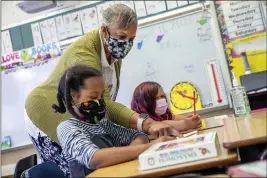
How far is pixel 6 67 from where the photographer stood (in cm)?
330

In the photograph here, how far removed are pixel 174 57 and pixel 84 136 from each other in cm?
192

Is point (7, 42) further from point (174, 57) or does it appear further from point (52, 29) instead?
point (174, 57)

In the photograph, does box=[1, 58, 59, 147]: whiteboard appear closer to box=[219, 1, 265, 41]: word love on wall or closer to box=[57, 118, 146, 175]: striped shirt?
box=[219, 1, 265, 41]: word love on wall

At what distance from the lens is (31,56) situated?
3.25m

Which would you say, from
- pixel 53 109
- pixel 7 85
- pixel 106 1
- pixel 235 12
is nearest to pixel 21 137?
pixel 7 85

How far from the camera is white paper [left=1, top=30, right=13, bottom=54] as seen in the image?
332 centimetres

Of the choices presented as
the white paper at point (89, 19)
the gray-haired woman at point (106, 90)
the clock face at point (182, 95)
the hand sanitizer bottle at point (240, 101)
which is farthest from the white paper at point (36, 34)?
the hand sanitizer bottle at point (240, 101)

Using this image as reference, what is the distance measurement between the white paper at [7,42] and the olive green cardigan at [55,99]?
6.09ft

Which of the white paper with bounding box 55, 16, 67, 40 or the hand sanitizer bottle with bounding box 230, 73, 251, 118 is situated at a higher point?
the white paper with bounding box 55, 16, 67, 40

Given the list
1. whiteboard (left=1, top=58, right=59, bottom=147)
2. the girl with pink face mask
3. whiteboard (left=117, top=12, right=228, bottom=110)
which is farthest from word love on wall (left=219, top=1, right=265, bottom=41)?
whiteboard (left=1, top=58, right=59, bottom=147)

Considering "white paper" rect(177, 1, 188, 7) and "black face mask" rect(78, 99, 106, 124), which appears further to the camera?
"white paper" rect(177, 1, 188, 7)

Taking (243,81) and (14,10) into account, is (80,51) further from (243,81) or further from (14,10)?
(14,10)

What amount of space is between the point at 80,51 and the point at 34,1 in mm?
1725

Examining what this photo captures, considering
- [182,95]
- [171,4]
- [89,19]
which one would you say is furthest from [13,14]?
[182,95]
